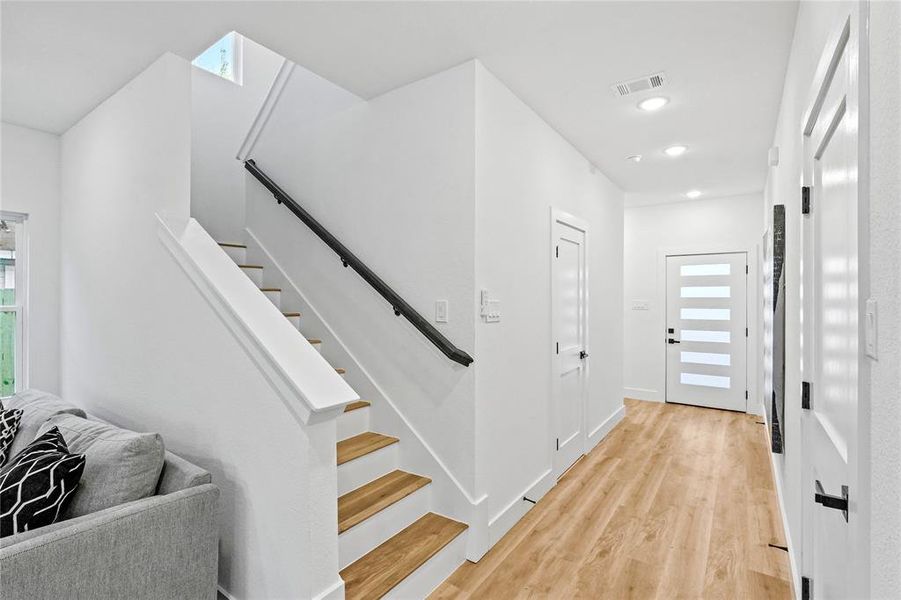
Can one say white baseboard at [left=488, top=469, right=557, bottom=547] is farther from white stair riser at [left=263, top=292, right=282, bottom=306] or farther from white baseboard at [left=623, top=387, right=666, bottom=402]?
white baseboard at [left=623, top=387, right=666, bottom=402]

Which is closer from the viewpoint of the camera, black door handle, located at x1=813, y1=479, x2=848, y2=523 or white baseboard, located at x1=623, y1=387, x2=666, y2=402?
black door handle, located at x1=813, y1=479, x2=848, y2=523

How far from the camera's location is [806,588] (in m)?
1.80

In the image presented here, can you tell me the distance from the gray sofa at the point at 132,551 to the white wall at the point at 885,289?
1962 mm

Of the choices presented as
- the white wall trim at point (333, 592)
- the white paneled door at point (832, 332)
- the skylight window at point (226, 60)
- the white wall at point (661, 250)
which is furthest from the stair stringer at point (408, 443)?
the white wall at point (661, 250)

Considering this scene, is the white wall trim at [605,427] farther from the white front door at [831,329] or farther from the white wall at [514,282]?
the white front door at [831,329]

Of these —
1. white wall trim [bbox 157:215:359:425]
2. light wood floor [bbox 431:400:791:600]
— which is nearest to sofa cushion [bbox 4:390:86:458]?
white wall trim [bbox 157:215:359:425]

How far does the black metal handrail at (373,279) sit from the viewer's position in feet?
7.64

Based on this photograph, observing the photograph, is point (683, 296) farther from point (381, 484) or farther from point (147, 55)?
point (147, 55)

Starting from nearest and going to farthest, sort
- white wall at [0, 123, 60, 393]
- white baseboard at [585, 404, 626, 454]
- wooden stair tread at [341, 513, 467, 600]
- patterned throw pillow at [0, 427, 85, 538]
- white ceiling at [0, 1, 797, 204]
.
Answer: patterned throw pillow at [0, 427, 85, 538] → wooden stair tread at [341, 513, 467, 600] → white ceiling at [0, 1, 797, 204] → white wall at [0, 123, 60, 393] → white baseboard at [585, 404, 626, 454]

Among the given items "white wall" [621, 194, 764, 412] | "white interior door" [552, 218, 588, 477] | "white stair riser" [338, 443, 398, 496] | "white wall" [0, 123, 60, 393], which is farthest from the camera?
"white wall" [621, 194, 764, 412]

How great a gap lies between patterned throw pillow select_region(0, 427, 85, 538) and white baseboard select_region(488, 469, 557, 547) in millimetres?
1901

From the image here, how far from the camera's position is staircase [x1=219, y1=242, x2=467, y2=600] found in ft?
6.40

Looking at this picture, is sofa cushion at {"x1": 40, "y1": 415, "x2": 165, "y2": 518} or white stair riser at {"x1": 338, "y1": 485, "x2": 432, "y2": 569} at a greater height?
sofa cushion at {"x1": 40, "y1": 415, "x2": 165, "y2": 518}

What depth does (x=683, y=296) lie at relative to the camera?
18.9 ft
